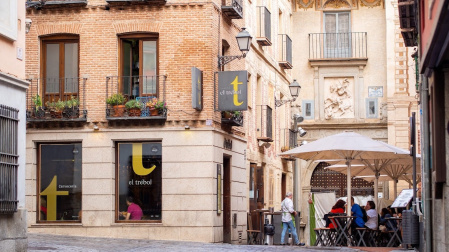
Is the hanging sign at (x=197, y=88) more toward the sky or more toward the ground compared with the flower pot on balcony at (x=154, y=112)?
more toward the sky

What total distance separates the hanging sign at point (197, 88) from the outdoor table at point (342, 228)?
14.5 feet

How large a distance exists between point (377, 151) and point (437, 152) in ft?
26.3

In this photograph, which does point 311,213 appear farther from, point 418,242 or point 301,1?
point 301,1

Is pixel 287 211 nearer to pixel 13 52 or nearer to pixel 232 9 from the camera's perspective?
pixel 232 9

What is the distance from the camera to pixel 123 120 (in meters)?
23.8

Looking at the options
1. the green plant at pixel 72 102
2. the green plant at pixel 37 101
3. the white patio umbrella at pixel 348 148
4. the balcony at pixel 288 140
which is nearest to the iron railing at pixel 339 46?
the balcony at pixel 288 140

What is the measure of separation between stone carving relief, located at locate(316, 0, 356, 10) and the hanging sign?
61.0 feet

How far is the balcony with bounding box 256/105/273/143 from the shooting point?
30641 mm

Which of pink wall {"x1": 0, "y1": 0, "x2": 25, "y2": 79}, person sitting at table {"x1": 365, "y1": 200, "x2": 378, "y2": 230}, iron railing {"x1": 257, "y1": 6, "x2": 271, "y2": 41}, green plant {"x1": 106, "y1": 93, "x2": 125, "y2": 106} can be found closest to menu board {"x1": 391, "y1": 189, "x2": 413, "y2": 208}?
person sitting at table {"x1": 365, "y1": 200, "x2": 378, "y2": 230}

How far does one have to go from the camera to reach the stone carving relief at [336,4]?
4106cm

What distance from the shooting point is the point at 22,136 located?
1580 cm

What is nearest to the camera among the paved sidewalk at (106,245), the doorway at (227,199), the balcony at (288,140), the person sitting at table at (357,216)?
the paved sidewalk at (106,245)

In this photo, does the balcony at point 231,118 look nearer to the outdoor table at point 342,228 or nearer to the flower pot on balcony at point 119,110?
the flower pot on balcony at point 119,110

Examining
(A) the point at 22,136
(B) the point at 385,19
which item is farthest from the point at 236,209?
(B) the point at 385,19
